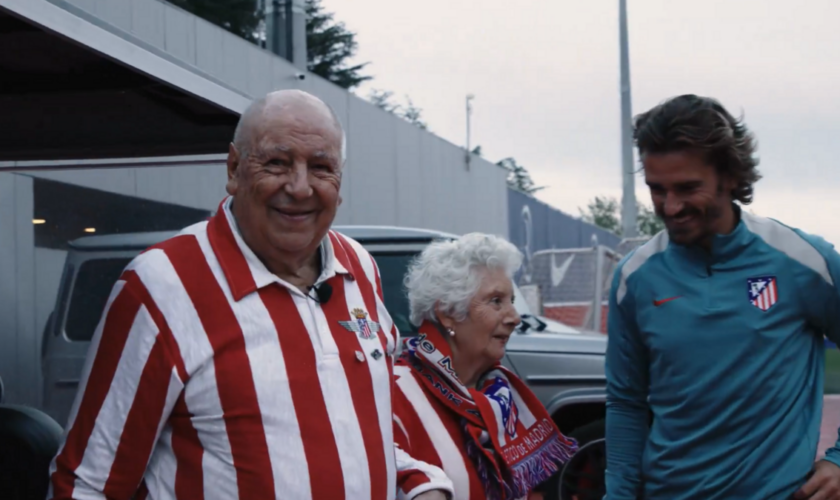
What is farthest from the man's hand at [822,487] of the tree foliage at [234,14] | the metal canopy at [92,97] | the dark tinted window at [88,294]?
the tree foliage at [234,14]

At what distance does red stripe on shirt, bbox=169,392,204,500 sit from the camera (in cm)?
214

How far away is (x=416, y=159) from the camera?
1728cm

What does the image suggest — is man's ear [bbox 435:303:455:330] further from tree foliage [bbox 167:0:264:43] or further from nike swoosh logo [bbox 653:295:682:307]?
tree foliage [bbox 167:0:264:43]

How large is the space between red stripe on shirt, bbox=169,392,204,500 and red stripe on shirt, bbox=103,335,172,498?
0.05m

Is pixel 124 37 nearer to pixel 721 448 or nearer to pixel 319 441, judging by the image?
pixel 319 441

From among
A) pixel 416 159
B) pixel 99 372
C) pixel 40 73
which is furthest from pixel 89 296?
pixel 416 159

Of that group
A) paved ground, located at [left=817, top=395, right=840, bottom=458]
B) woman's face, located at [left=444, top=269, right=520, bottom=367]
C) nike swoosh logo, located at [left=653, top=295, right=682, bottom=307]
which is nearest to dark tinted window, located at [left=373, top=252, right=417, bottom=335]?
woman's face, located at [left=444, top=269, right=520, bottom=367]

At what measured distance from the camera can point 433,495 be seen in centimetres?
275

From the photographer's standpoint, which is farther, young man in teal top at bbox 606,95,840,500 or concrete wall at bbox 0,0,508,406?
concrete wall at bbox 0,0,508,406

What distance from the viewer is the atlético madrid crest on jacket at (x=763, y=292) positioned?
2.63 m

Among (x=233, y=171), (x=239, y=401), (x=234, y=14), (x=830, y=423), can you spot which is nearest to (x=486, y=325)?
(x=233, y=171)

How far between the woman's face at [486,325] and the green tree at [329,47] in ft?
113

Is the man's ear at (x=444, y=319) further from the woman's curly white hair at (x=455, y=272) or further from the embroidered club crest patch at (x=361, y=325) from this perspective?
the embroidered club crest patch at (x=361, y=325)

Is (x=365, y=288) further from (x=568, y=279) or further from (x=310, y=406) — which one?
(x=568, y=279)
